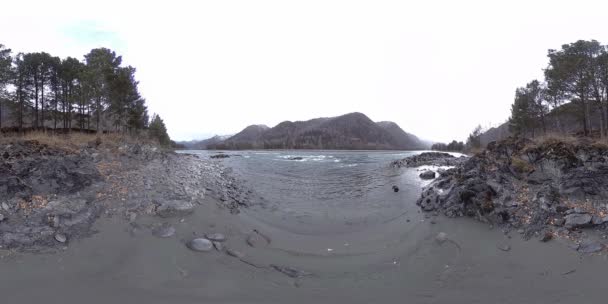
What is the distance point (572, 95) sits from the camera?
1198 inches

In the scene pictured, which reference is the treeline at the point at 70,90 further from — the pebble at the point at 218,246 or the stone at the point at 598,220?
the stone at the point at 598,220

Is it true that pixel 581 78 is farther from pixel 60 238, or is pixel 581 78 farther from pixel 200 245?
pixel 60 238

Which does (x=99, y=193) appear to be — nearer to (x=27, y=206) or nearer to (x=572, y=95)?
(x=27, y=206)

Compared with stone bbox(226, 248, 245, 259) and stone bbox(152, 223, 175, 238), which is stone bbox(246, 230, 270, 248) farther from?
stone bbox(152, 223, 175, 238)

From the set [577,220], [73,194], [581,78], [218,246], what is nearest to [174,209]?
[218,246]

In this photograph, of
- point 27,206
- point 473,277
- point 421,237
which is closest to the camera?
point 473,277

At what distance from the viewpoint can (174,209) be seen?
774cm

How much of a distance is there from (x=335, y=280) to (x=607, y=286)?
4.31m

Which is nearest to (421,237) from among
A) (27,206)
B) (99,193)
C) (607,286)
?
(607,286)

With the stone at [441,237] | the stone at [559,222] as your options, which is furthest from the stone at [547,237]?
the stone at [441,237]

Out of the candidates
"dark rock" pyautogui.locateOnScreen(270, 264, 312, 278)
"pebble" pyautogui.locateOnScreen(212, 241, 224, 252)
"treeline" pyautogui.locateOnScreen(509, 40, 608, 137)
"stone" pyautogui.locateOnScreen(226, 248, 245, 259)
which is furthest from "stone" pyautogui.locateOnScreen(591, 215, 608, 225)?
"treeline" pyautogui.locateOnScreen(509, 40, 608, 137)

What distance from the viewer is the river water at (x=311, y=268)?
4695 millimetres

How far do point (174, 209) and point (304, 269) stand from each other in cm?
396

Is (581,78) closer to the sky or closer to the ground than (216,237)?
closer to the sky
